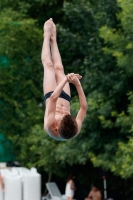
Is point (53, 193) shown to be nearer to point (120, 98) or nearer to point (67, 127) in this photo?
point (120, 98)

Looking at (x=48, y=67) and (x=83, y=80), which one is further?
(x=83, y=80)

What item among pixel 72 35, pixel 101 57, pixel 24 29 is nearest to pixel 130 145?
pixel 101 57

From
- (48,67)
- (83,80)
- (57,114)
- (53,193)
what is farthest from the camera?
(53,193)

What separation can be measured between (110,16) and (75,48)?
2.46 metres

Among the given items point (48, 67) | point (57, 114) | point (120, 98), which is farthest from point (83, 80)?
point (57, 114)

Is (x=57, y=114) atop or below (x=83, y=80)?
atop

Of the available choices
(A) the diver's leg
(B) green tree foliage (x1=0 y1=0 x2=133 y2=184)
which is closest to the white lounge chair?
(B) green tree foliage (x1=0 y1=0 x2=133 y2=184)

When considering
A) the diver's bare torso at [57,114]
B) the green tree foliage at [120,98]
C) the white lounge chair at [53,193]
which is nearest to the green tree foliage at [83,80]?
the green tree foliage at [120,98]

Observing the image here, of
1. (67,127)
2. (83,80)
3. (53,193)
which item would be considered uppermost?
(67,127)

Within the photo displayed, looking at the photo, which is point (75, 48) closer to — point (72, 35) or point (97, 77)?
point (72, 35)

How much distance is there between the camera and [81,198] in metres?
18.3

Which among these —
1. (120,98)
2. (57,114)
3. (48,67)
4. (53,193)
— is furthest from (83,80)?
(57,114)

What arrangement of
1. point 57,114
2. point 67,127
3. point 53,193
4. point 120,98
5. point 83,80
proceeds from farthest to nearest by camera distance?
point 53,193 → point 83,80 → point 120,98 → point 57,114 → point 67,127

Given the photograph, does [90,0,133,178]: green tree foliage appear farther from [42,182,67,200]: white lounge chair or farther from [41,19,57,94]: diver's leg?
[41,19,57,94]: diver's leg
